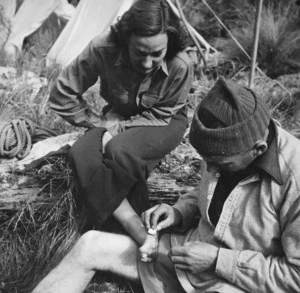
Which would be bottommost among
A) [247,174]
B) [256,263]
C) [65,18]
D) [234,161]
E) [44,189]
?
[65,18]

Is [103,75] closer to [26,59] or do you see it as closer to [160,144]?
[160,144]

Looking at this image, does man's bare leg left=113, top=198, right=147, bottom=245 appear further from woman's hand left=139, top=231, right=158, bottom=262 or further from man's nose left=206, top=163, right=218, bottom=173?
man's nose left=206, top=163, right=218, bottom=173

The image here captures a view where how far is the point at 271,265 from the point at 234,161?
48cm

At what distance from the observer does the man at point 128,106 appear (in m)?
3.33

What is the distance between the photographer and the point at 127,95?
12.5ft

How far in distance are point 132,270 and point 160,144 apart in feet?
3.16

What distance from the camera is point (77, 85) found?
3.77m

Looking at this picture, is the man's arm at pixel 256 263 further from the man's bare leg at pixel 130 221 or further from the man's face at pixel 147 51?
the man's face at pixel 147 51

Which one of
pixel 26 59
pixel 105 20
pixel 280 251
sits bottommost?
pixel 26 59

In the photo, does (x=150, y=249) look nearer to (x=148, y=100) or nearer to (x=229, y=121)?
(x=229, y=121)

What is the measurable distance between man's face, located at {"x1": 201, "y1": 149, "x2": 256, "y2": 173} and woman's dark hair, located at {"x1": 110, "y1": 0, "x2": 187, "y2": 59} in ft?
3.96

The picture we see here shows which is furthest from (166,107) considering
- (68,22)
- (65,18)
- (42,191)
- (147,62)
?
(65,18)

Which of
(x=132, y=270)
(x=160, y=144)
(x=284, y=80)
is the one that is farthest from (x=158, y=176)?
(x=284, y=80)

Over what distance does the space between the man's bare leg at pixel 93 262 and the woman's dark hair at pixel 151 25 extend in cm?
126
